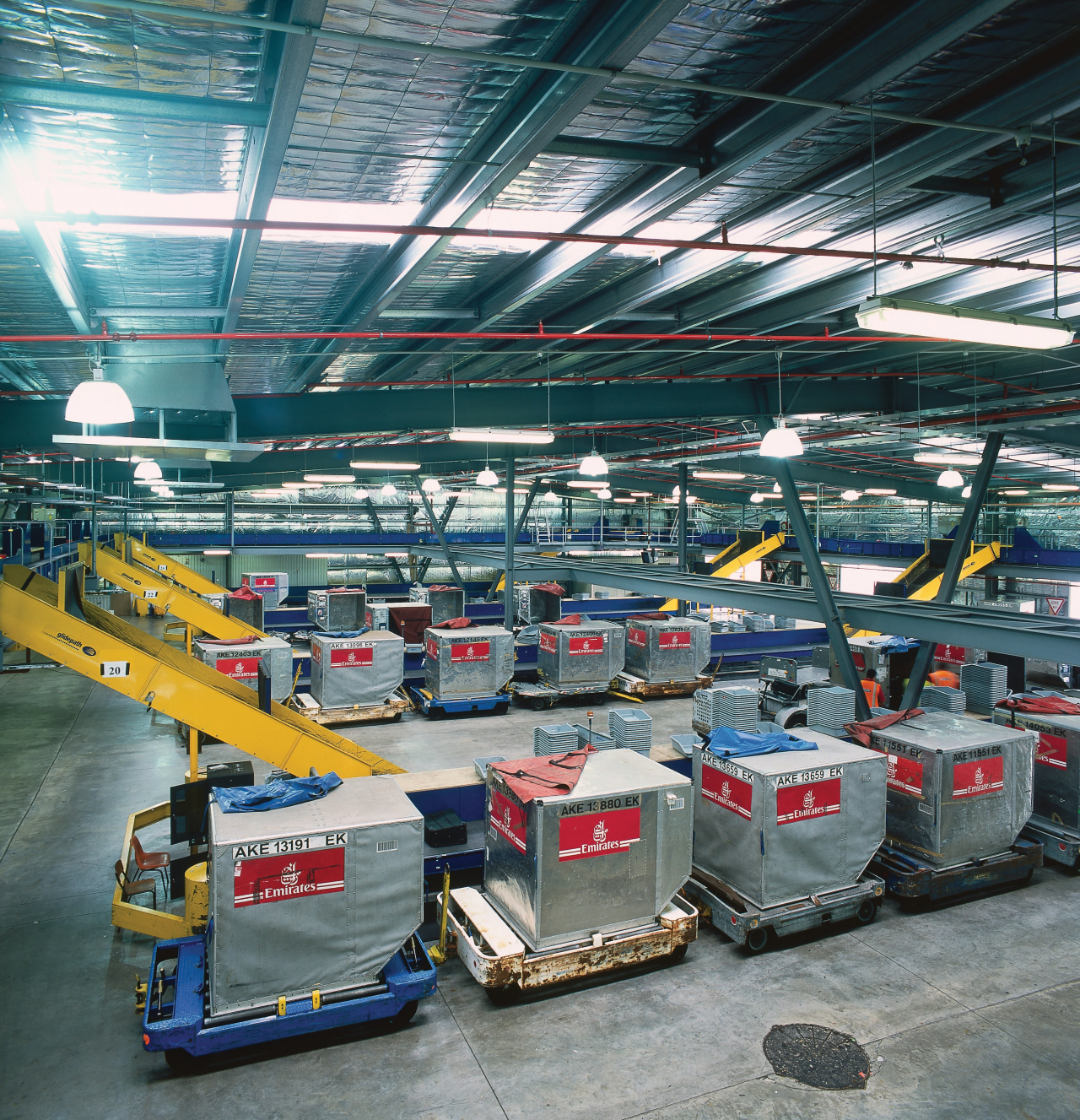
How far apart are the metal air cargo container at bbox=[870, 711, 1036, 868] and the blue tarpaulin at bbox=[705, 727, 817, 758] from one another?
3.14ft

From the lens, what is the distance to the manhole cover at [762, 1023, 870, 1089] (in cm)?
517

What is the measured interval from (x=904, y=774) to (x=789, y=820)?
186 centimetres

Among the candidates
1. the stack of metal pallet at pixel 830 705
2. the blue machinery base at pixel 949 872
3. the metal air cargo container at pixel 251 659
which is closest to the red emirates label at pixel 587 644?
the metal air cargo container at pixel 251 659

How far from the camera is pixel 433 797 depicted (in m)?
7.75

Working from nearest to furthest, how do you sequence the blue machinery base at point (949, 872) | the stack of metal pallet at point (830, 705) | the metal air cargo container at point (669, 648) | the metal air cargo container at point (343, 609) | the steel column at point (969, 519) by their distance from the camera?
the blue machinery base at point (949, 872)
the stack of metal pallet at point (830, 705)
the steel column at point (969, 519)
the metal air cargo container at point (669, 648)
the metal air cargo container at point (343, 609)

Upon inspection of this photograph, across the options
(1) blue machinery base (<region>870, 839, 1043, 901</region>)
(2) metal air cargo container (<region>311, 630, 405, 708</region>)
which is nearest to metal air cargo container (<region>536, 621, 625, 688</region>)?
(2) metal air cargo container (<region>311, 630, 405, 708</region>)

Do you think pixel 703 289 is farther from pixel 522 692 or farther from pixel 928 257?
pixel 522 692

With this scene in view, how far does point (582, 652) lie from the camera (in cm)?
1634

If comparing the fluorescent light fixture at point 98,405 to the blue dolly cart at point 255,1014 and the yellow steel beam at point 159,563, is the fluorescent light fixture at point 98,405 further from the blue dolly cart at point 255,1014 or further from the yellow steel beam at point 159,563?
the yellow steel beam at point 159,563

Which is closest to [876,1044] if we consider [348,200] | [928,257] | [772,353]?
[928,257]

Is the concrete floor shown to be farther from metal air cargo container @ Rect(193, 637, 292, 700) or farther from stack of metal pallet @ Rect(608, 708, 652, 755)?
metal air cargo container @ Rect(193, 637, 292, 700)

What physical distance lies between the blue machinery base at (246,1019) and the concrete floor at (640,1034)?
11.0 inches

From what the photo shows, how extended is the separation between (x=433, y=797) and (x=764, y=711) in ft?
30.9

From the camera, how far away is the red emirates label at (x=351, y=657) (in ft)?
48.2
